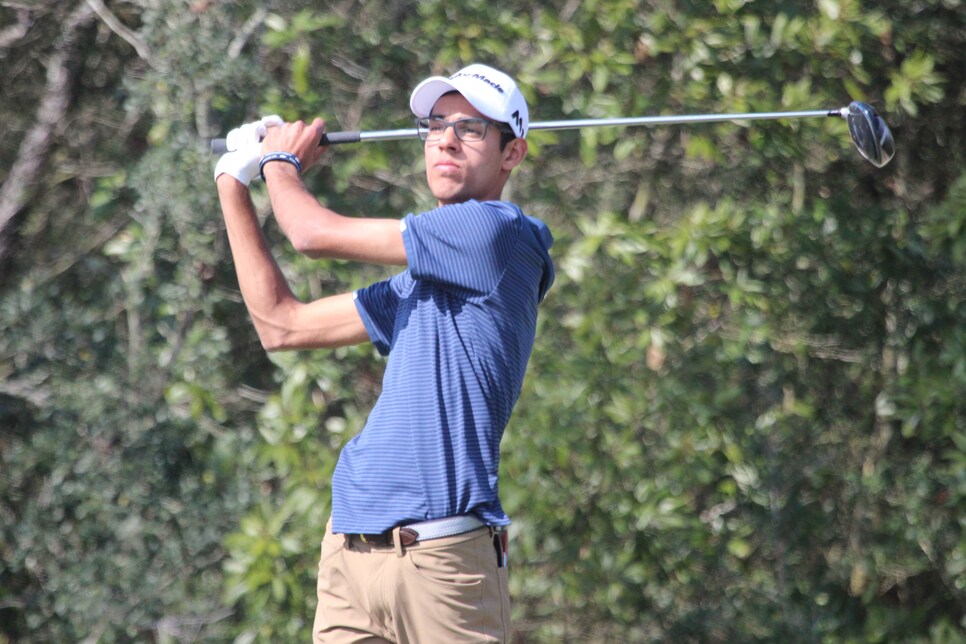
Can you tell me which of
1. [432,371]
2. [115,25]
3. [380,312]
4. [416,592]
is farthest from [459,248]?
[115,25]

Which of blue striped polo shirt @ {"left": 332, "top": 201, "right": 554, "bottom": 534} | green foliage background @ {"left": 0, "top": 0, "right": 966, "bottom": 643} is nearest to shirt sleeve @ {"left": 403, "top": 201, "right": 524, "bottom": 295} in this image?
blue striped polo shirt @ {"left": 332, "top": 201, "right": 554, "bottom": 534}

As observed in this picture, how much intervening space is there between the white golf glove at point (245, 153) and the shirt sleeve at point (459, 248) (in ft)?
1.35

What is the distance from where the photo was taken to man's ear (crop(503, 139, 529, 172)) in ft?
9.39

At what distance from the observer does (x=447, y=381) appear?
257cm

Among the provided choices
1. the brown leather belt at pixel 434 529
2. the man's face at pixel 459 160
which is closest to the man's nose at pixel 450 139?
the man's face at pixel 459 160

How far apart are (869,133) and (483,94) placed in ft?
4.09

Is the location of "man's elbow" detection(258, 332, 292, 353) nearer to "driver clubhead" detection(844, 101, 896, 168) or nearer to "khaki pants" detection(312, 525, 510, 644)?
"khaki pants" detection(312, 525, 510, 644)

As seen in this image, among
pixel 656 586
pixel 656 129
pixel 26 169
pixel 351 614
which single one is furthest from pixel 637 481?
pixel 26 169

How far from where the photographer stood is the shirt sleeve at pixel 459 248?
2.58m

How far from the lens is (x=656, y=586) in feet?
15.6

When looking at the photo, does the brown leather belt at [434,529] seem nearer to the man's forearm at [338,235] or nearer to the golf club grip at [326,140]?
the man's forearm at [338,235]

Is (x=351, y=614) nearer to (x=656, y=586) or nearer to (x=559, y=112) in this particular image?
(x=656, y=586)

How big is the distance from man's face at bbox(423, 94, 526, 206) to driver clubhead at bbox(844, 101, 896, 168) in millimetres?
1159

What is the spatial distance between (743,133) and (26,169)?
2871mm
